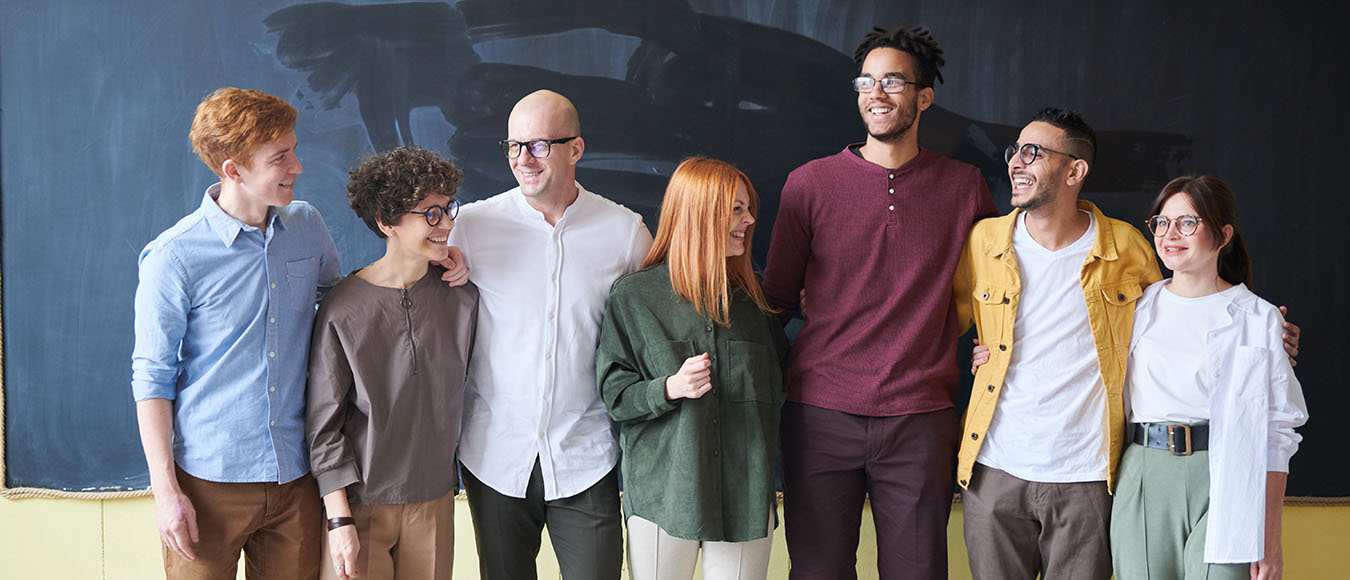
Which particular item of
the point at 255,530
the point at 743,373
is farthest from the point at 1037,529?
the point at 255,530

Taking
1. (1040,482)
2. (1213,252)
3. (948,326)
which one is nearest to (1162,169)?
(1213,252)

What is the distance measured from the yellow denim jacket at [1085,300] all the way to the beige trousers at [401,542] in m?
1.36

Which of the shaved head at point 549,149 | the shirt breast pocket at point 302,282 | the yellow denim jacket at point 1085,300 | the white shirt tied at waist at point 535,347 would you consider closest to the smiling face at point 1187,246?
the yellow denim jacket at point 1085,300

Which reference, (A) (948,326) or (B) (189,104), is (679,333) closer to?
(A) (948,326)

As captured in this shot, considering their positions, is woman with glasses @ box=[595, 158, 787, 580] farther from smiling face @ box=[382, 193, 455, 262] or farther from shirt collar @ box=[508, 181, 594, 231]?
smiling face @ box=[382, 193, 455, 262]

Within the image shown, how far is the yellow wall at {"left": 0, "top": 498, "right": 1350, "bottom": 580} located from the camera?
2.98 metres

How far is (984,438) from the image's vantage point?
2342mm

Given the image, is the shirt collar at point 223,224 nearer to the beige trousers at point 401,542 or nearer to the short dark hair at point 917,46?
the beige trousers at point 401,542

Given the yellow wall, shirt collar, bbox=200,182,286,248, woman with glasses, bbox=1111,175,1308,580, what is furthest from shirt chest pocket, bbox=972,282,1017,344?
shirt collar, bbox=200,182,286,248

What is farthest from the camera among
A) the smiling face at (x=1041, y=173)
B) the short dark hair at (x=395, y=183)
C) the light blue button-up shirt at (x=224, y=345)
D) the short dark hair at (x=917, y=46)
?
the short dark hair at (x=917, y=46)

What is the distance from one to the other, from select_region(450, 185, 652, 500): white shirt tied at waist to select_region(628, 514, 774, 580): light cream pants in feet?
0.65

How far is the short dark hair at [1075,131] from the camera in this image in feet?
7.78

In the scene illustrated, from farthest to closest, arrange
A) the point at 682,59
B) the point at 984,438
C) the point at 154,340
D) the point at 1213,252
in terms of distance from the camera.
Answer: the point at 682,59 → the point at 984,438 → the point at 1213,252 → the point at 154,340

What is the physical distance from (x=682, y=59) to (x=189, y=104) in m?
1.62
